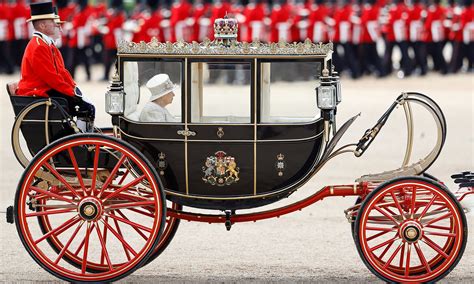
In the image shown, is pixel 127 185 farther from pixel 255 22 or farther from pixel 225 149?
pixel 255 22

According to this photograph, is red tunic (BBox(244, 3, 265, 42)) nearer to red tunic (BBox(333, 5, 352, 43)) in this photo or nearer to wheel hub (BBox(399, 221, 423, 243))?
red tunic (BBox(333, 5, 352, 43))

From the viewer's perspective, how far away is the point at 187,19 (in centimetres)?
2052

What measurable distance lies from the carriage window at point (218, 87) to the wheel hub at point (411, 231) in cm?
96

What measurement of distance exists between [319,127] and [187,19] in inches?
575

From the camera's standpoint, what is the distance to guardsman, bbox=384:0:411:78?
64.7 ft

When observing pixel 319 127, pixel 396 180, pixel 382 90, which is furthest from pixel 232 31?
pixel 382 90

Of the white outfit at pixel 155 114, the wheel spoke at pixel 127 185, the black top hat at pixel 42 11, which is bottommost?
the wheel spoke at pixel 127 185

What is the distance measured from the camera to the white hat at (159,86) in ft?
20.1

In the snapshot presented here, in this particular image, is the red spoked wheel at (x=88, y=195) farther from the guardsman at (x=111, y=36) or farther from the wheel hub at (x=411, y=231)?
the guardsman at (x=111, y=36)

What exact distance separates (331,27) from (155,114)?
13.8 m

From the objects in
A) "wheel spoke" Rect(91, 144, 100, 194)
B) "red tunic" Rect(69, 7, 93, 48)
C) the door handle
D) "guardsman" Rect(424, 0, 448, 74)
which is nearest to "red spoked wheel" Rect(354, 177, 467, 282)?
the door handle

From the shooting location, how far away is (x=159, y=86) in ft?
20.3

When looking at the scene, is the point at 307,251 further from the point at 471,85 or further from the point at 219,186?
the point at 471,85

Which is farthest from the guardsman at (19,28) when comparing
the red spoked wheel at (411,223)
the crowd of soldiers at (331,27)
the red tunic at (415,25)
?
the red spoked wheel at (411,223)
